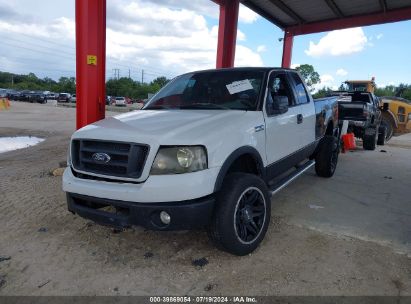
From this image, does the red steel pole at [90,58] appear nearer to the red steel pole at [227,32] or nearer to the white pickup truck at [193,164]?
the white pickup truck at [193,164]

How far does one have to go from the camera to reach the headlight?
9.95ft

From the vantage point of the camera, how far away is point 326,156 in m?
6.47

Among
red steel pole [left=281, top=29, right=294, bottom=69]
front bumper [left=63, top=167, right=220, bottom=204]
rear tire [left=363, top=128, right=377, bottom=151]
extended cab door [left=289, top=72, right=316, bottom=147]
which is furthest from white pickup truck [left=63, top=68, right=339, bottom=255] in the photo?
red steel pole [left=281, top=29, right=294, bottom=69]

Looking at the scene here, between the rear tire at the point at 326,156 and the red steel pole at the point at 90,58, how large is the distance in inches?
158

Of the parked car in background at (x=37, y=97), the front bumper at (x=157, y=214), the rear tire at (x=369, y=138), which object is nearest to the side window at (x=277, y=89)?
the front bumper at (x=157, y=214)

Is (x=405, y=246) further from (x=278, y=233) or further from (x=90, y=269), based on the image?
(x=90, y=269)

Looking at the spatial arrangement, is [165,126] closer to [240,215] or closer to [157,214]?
[157,214]

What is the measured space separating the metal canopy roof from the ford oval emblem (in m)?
9.32

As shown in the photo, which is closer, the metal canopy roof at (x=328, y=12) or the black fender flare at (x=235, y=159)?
the black fender flare at (x=235, y=159)

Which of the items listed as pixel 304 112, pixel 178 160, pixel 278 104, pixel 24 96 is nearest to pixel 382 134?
pixel 304 112

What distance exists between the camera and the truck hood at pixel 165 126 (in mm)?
3080

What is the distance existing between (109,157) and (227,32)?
28.4ft

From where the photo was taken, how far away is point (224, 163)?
10.6 ft

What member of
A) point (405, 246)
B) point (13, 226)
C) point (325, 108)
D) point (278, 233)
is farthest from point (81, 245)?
point (325, 108)
